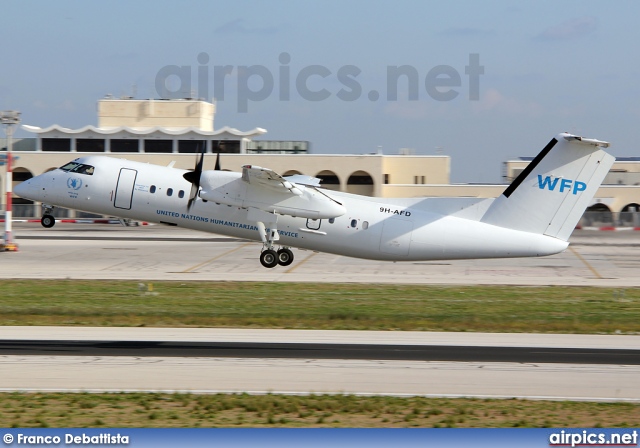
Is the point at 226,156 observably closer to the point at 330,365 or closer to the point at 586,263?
the point at 586,263

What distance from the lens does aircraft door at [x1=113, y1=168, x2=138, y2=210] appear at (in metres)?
31.3

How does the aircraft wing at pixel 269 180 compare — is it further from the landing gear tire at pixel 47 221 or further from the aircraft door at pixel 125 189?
the landing gear tire at pixel 47 221

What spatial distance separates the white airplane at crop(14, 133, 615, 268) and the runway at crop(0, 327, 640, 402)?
288 inches

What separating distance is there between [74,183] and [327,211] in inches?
399

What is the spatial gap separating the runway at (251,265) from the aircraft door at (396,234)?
22.9ft

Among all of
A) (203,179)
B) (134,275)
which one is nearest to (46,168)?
(134,275)

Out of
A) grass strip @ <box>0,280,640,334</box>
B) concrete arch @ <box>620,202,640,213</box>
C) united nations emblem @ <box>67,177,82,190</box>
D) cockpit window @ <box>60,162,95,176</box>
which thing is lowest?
grass strip @ <box>0,280,640,334</box>

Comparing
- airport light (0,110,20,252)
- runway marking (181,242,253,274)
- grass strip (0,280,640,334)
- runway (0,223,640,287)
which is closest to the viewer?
grass strip (0,280,640,334)

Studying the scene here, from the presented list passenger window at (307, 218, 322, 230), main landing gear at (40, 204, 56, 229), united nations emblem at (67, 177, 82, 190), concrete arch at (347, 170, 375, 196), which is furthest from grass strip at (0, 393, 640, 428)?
concrete arch at (347, 170, 375, 196)

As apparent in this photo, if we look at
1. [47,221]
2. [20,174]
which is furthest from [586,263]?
[20,174]

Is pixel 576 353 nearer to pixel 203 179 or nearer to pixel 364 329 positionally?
pixel 364 329

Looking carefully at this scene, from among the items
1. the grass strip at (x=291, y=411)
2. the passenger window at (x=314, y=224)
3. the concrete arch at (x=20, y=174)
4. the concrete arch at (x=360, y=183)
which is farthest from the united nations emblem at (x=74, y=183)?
the concrete arch at (x=20, y=174)

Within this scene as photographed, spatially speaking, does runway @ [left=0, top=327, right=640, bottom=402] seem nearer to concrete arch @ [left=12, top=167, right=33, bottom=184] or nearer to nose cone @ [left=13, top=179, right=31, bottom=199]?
nose cone @ [left=13, top=179, right=31, bottom=199]

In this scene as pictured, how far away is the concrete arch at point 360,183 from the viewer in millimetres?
81500
